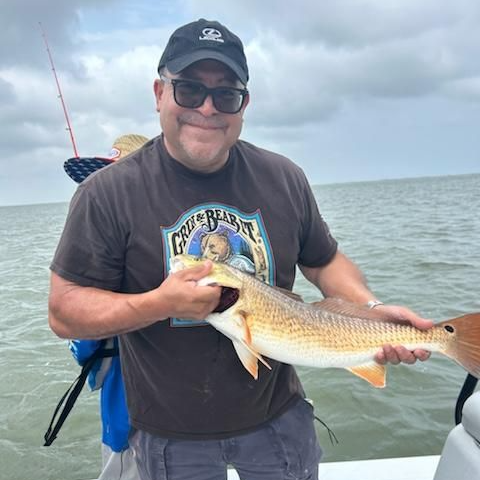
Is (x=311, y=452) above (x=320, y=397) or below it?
above

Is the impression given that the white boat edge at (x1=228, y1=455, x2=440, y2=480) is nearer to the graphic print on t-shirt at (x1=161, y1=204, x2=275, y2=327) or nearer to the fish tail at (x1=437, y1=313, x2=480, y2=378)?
the fish tail at (x1=437, y1=313, x2=480, y2=378)

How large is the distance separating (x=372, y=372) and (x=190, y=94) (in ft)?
5.25

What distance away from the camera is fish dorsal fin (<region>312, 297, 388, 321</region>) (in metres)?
2.57

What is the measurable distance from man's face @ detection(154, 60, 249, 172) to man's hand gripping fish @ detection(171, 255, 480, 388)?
19.1 inches

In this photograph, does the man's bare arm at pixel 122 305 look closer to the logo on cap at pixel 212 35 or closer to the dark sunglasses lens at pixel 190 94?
the dark sunglasses lens at pixel 190 94

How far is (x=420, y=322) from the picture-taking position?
96.7 inches

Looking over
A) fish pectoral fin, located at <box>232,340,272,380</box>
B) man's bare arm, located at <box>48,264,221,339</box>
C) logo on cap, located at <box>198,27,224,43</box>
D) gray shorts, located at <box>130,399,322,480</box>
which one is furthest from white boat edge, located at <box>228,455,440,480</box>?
logo on cap, located at <box>198,27,224,43</box>

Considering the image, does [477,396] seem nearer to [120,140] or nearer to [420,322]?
[420,322]

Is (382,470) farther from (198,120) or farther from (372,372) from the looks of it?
(198,120)

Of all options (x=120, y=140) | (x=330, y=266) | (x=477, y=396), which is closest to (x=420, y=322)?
(x=477, y=396)

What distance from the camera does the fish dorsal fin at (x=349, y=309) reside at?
257 cm

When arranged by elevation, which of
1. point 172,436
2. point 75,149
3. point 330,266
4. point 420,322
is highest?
point 75,149

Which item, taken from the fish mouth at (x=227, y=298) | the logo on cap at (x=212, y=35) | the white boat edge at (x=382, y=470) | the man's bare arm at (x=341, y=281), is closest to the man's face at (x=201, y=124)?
the logo on cap at (x=212, y=35)

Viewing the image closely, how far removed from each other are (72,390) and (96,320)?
94 centimetres
